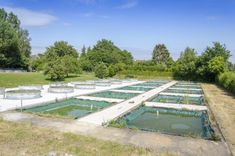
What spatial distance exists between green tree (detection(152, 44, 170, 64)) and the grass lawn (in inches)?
2336

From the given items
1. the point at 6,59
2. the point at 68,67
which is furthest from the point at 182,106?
the point at 6,59

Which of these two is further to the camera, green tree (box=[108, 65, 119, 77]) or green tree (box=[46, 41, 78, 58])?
green tree (box=[46, 41, 78, 58])

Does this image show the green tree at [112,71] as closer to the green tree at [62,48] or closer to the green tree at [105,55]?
the green tree at [105,55]

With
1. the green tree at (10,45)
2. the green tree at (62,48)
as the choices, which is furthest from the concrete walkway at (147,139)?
the green tree at (62,48)

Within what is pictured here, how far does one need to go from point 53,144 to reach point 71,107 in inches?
276

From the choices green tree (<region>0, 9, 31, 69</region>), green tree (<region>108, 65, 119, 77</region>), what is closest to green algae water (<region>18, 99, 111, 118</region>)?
green tree (<region>108, 65, 119, 77</region>)

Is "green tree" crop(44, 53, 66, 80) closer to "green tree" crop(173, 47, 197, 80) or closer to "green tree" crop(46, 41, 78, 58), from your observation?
"green tree" crop(173, 47, 197, 80)

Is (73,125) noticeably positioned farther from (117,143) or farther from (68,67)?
(68,67)

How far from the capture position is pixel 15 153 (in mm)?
5395

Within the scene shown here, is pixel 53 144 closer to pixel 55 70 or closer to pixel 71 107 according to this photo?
pixel 71 107

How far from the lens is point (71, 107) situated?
12953mm

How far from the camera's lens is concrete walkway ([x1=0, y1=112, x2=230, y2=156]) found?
5777mm

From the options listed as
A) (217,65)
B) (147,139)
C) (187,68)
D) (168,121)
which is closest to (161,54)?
(187,68)

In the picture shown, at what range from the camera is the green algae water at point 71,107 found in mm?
11250
